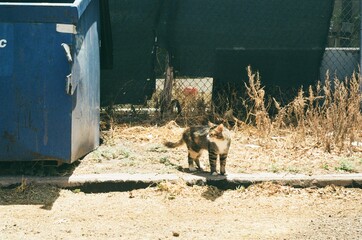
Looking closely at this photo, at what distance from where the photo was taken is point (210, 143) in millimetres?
5957

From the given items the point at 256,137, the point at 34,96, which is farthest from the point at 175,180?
the point at 256,137

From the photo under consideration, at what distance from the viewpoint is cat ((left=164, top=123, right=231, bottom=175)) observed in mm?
5910

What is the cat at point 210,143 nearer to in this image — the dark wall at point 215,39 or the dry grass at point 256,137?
the dry grass at point 256,137

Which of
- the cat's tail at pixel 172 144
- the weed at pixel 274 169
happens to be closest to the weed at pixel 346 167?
the weed at pixel 274 169

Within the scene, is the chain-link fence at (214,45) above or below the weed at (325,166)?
above

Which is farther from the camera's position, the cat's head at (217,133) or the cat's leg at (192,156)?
the cat's leg at (192,156)

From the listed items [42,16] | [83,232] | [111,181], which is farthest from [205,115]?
[83,232]

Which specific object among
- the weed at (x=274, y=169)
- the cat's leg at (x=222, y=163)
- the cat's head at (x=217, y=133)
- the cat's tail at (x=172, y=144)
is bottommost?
the weed at (x=274, y=169)

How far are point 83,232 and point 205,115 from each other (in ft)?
13.2

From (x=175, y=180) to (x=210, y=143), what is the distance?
54cm

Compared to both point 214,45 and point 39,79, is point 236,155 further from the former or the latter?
point 39,79

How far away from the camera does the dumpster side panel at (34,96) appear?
17.5 ft

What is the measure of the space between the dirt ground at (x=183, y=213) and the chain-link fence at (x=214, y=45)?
9.76 feet

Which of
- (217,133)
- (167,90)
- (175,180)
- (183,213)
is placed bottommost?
(183,213)
